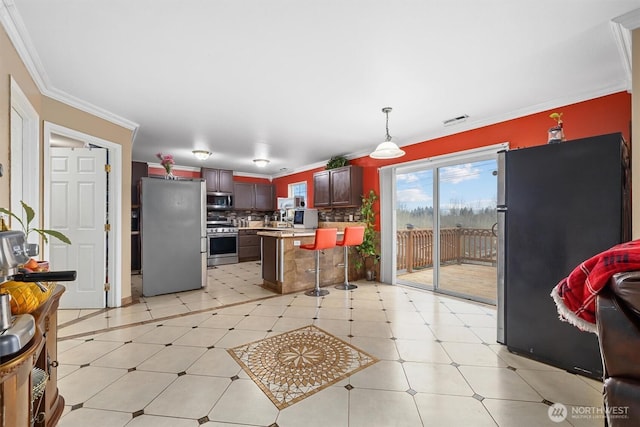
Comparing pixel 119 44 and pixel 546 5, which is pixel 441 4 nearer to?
pixel 546 5

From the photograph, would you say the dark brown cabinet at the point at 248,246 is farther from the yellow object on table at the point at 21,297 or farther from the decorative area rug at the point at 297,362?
the yellow object on table at the point at 21,297

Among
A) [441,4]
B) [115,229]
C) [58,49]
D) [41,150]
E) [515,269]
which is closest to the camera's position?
[441,4]

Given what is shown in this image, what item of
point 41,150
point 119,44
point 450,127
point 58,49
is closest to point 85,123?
point 41,150

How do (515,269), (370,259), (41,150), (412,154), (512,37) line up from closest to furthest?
1. (512,37)
2. (515,269)
3. (41,150)
4. (412,154)
5. (370,259)

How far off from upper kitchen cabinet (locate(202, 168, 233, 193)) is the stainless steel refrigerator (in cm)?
259

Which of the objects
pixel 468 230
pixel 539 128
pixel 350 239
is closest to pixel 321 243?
pixel 350 239

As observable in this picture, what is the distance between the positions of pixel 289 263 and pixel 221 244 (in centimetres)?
316

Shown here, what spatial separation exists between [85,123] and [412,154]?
448 centimetres

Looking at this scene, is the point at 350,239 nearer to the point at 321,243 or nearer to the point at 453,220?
the point at 321,243

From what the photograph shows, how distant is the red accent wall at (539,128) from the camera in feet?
8.68

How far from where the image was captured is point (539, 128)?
125 inches

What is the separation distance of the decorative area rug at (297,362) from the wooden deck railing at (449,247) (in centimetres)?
261

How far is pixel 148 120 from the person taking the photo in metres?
3.62

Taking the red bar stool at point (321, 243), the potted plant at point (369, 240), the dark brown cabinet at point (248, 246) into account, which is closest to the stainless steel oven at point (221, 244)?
the dark brown cabinet at point (248, 246)
